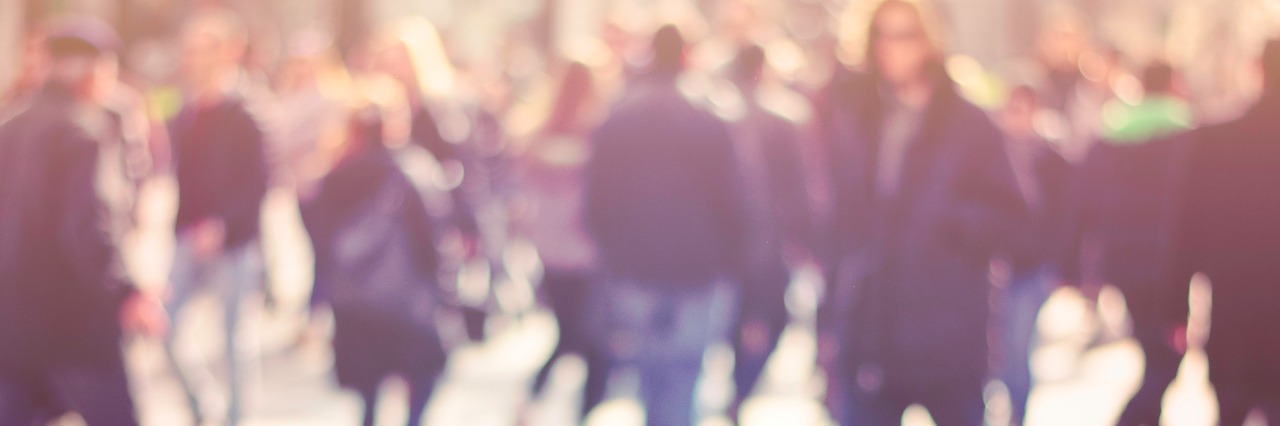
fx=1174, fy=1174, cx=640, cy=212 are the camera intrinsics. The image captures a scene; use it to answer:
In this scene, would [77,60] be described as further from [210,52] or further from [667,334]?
[667,334]

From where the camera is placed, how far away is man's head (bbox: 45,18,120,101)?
13.1 feet

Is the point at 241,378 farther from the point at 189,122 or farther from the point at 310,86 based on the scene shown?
the point at 310,86

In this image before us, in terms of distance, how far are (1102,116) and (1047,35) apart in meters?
1.31

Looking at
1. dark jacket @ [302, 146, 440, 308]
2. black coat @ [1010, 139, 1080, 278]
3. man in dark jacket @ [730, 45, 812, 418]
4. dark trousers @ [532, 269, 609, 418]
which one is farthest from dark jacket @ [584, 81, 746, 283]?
black coat @ [1010, 139, 1080, 278]

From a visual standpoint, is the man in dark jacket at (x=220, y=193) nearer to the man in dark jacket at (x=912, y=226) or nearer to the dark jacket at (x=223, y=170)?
the dark jacket at (x=223, y=170)

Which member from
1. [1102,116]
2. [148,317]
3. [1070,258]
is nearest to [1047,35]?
[1102,116]

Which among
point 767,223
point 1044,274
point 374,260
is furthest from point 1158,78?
point 374,260

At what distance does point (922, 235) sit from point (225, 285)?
10.1ft

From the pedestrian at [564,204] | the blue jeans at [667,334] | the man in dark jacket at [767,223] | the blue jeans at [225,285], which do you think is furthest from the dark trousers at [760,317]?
the blue jeans at [225,285]

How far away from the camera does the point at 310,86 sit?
740 centimetres

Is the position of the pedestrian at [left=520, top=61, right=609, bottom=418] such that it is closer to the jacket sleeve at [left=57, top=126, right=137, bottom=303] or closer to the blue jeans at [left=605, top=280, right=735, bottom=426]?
the blue jeans at [left=605, top=280, right=735, bottom=426]

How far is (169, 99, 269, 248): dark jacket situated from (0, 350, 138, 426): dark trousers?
103 centimetres

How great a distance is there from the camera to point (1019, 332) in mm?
5395

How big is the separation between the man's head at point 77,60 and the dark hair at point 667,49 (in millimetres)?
1960
